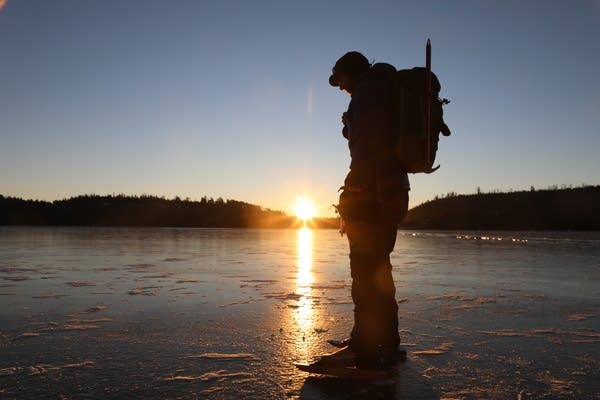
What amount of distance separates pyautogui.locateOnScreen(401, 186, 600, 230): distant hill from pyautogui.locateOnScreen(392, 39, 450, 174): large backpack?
47477mm

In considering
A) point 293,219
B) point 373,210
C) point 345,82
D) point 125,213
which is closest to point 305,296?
point 373,210

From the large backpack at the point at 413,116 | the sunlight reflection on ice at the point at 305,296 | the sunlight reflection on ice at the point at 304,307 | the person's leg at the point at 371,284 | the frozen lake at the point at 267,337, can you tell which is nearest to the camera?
the frozen lake at the point at 267,337

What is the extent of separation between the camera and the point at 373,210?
3.27m

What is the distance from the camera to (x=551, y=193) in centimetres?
5325

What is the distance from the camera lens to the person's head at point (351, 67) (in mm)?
3541

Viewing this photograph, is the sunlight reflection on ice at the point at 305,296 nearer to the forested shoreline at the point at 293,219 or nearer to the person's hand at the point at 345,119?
the person's hand at the point at 345,119

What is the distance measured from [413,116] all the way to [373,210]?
0.69 metres

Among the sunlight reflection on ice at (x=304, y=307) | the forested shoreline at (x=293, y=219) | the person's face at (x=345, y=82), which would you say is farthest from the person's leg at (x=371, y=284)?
the forested shoreline at (x=293, y=219)

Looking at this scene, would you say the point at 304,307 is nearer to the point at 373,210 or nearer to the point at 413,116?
the point at 373,210

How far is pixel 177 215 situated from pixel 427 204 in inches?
1606

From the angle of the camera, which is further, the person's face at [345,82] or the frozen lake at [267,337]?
the person's face at [345,82]

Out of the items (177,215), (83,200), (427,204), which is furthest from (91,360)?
(83,200)

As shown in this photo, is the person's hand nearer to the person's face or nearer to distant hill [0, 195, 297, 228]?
the person's face

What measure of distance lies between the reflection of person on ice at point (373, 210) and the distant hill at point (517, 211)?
4743 centimetres
